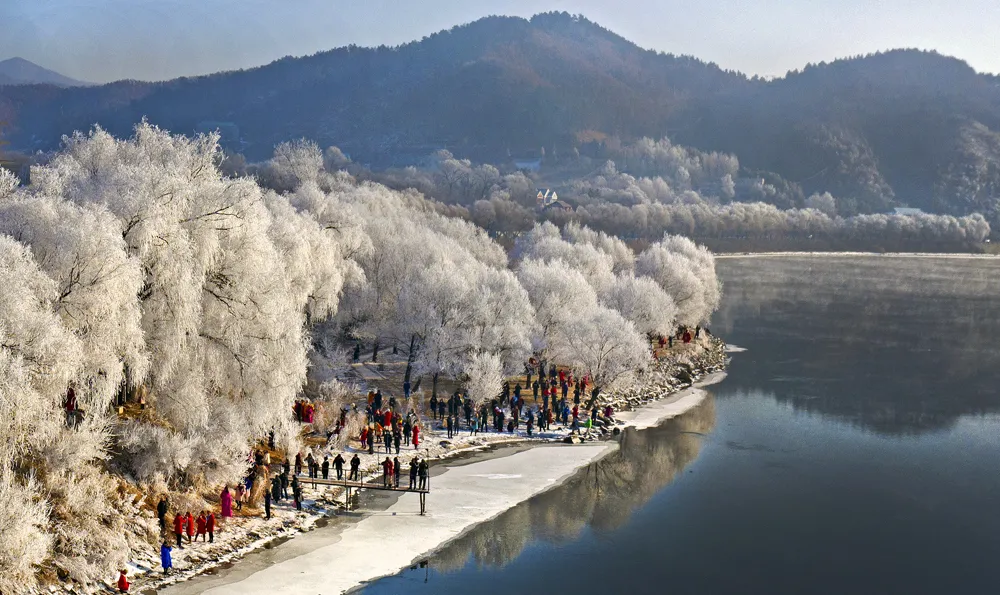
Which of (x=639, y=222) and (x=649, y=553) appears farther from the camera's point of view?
(x=639, y=222)

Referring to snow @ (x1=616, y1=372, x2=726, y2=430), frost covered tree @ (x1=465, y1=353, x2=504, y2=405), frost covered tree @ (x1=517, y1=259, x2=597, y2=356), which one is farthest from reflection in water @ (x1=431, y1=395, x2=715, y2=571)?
frost covered tree @ (x1=517, y1=259, x2=597, y2=356)

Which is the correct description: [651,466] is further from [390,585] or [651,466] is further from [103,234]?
[103,234]

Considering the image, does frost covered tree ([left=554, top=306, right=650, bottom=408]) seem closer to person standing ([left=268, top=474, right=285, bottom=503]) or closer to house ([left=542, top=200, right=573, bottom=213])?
person standing ([left=268, top=474, right=285, bottom=503])

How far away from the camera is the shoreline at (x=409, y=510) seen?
24281mm

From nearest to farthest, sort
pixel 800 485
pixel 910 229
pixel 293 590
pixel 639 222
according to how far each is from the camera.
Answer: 1. pixel 293 590
2. pixel 800 485
3. pixel 639 222
4. pixel 910 229

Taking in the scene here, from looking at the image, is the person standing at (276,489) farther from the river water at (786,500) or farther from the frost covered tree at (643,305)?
the frost covered tree at (643,305)

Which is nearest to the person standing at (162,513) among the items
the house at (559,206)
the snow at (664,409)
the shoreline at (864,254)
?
the snow at (664,409)

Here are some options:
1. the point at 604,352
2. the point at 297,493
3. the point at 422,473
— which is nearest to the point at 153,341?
the point at 297,493

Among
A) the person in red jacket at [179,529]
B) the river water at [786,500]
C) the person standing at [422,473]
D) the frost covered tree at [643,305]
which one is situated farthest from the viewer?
the frost covered tree at [643,305]

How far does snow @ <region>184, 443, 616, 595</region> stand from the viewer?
24922 mm

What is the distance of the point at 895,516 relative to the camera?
3256 centimetres

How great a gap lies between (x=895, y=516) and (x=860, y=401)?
19621 millimetres

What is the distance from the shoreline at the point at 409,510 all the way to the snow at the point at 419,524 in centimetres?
5

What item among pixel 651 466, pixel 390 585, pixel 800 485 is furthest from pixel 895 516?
pixel 390 585
